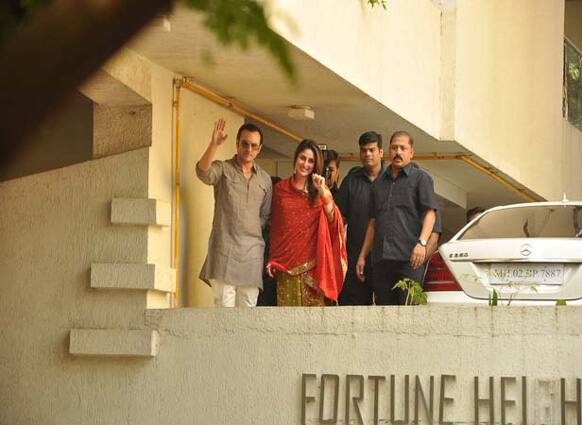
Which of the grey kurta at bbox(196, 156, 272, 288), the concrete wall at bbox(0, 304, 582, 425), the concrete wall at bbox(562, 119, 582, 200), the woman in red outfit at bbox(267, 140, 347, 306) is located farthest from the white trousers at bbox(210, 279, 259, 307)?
the concrete wall at bbox(562, 119, 582, 200)

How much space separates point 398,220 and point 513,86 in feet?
27.5

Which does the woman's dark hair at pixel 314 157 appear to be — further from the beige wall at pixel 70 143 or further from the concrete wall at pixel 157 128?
the beige wall at pixel 70 143

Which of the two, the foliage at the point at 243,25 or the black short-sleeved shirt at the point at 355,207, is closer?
the foliage at the point at 243,25

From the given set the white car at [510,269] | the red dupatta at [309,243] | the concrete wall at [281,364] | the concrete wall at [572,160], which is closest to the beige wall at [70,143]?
the concrete wall at [281,364]

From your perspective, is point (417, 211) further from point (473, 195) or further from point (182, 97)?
point (473, 195)

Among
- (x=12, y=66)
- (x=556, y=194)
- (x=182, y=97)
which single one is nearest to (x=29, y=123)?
(x=12, y=66)

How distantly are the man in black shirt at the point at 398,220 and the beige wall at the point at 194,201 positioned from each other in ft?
4.67

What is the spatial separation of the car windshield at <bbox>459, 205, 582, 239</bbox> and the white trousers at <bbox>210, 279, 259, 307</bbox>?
1.57 meters

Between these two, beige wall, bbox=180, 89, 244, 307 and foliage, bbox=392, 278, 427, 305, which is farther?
beige wall, bbox=180, 89, 244, 307

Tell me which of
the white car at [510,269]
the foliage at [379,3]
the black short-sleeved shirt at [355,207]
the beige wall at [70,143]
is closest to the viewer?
the white car at [510,269]

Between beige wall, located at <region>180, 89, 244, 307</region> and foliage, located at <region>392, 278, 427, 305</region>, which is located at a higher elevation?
beige wall, located at <region>180, 89, 244, 307</region>

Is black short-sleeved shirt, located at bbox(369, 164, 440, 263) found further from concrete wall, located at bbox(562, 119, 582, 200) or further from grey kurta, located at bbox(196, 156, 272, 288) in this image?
concrete wall, located at bbox(562, 119, 582, 200)

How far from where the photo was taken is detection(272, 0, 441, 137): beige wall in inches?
465

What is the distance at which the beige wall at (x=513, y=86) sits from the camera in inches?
661
